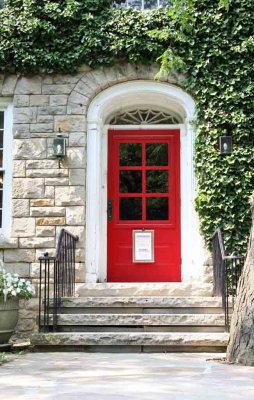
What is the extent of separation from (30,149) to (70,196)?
2.86 feet

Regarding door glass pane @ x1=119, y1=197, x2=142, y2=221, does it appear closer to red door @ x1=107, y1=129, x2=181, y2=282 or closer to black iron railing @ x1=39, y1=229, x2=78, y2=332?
red door @ x1=107, y1=129, x2=181, y2=282

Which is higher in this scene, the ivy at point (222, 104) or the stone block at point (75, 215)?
the ivy at point (222, 104)

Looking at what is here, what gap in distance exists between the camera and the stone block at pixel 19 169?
785 centimetres

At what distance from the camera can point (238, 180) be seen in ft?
25.0

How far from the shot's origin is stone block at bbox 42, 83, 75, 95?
798 centimetres

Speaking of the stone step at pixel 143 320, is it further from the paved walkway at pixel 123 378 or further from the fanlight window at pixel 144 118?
the fanlight window at pixel 144 118

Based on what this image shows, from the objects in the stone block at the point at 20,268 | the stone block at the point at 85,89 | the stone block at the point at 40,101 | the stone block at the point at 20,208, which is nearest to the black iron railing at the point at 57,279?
the stone block at the point at 20,268

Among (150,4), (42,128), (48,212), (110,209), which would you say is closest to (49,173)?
(48,212)

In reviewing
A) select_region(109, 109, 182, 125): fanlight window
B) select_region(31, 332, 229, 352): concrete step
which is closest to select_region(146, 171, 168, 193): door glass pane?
select_region(109, 109, 182, 125): fanlight window

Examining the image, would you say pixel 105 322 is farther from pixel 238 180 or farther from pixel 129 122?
pixel 129 122

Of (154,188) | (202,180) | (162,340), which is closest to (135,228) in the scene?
(154,188)

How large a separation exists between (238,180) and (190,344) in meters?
2.53

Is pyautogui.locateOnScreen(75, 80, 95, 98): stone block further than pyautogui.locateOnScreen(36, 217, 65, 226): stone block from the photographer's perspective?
Yes

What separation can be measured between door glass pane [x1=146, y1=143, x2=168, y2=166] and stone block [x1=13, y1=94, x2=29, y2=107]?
1.83 metres
